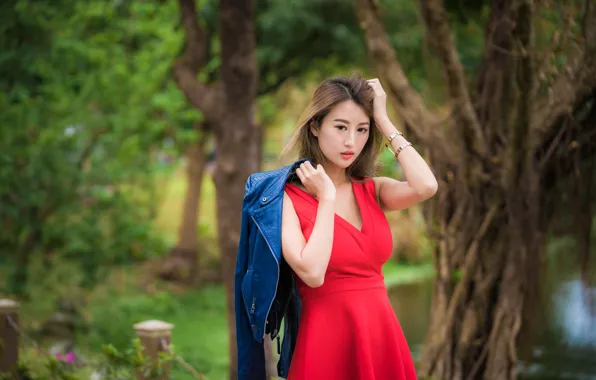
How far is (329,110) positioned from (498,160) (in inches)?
93.3

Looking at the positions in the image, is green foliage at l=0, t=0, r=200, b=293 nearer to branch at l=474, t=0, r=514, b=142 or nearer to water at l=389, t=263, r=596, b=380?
branch at l=474, t=0, r=514, b=142

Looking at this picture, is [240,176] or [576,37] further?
[240,176]

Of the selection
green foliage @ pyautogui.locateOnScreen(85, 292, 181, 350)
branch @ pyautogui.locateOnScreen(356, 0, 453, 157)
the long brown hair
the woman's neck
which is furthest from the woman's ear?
green foliage @ pyautogui.locateOnScreen(85, 292, 181, 350)

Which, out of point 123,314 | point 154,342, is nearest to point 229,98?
point 154,342

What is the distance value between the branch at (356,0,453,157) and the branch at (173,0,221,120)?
1800 mm

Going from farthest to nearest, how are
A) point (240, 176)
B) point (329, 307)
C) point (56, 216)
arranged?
1. point (56, 216)
2. point (240, 176)
3. point (329, 307)

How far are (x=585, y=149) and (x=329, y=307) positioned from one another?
106 inches

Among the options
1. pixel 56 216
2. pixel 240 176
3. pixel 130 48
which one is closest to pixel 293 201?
pixel 240 176

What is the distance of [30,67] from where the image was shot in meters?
6.35

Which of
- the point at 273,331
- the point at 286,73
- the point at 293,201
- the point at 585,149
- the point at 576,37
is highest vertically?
the point at 286,73

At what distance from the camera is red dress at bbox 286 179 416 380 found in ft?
8.52

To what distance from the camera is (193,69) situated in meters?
6.72

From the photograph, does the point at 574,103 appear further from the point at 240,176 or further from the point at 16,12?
the point at 16,12

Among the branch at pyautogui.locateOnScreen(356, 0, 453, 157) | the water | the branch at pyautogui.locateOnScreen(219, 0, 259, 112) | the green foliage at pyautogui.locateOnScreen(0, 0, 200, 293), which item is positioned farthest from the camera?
the water
